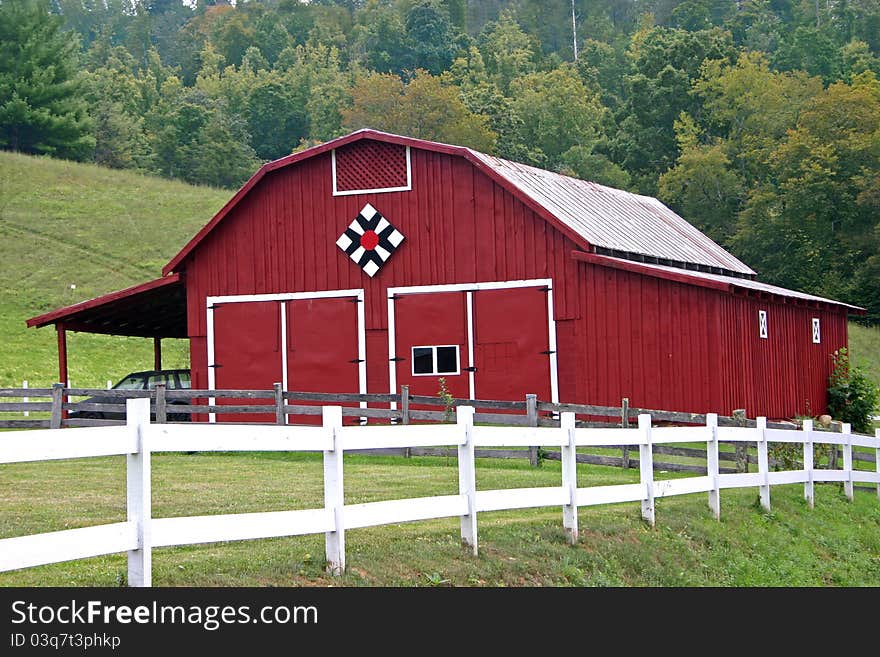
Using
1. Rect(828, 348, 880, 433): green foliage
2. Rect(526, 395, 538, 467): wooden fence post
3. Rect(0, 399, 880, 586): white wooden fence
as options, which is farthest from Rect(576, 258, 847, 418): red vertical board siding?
Rect(0, 399, 880, 586): white wooden fence

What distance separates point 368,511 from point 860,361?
143 feet

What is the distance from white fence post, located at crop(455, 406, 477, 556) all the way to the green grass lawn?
16 centimetres

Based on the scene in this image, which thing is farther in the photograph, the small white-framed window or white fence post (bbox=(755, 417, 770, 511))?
the small white-framed window

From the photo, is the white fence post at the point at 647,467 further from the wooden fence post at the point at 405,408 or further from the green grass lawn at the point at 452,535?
the wooden fence post at the point at 405,408

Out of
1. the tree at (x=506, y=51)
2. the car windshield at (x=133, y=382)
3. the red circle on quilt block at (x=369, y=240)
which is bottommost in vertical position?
the car windshield at (x=133, y=382)

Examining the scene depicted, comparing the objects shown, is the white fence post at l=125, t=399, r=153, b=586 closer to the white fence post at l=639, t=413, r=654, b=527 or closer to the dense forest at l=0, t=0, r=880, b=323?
the white fence post at l=639, t=413, r=654, b=527

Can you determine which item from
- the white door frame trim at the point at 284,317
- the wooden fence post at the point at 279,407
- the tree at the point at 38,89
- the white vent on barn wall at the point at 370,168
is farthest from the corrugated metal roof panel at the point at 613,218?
the tree at the point at 38,89

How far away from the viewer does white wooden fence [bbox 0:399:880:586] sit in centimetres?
795

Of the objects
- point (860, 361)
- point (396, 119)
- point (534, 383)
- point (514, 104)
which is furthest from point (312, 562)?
point (514, 104)

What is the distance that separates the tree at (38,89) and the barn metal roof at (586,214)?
174 ft

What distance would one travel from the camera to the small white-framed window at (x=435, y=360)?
27125 millimetres

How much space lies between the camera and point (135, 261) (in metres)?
61.8

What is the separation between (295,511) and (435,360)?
681 inches
